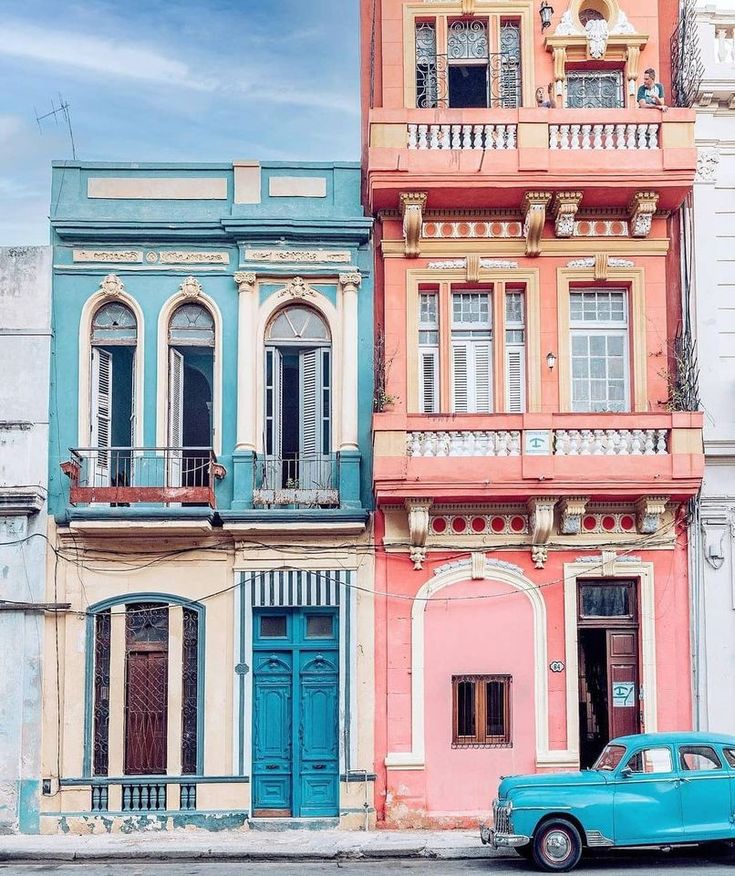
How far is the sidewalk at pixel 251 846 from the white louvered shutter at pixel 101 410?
5.01 m

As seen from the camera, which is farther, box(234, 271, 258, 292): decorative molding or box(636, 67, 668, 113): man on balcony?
box(636, 67, 668, 113): man on balcony

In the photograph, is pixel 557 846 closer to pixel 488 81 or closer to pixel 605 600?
pixel 605 600

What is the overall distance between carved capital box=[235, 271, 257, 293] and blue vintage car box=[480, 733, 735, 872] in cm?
827

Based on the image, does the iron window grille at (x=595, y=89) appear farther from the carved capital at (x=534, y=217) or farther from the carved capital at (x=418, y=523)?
the carved capital at (x=418, y=523)

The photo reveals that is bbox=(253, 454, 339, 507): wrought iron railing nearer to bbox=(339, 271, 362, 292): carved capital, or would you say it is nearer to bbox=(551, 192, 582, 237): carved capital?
bbox=(339, 271, 362, 292): carved capital

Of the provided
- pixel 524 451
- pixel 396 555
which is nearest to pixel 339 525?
pixel 396 555

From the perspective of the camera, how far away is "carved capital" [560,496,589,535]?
19312mm

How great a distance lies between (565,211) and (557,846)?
9033 millimetres

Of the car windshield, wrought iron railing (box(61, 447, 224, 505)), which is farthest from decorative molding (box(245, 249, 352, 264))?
the car windshield

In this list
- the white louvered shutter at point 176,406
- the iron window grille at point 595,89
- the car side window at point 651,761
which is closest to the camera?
the car side window at point 651,761

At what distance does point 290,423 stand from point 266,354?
107cm

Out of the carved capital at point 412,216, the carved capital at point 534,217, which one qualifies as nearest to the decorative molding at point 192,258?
the carved capital at point 412,216

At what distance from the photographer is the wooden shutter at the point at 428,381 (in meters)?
20.3

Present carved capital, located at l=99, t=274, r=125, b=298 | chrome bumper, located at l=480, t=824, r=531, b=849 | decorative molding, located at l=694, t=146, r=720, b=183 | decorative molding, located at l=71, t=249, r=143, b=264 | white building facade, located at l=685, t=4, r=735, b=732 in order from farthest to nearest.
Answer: decorative molding, located at l=694, t=146, r=720, b=183 → decorative molding, located at l=71, t=249, r=143, b=264 → carved capital, located at l=99, t=274, r=125, b=298 → white building facade, located at l=685, t=4, r=735, b=732 → chrome bumper, located at l=480, t=824, r=531, b=849
